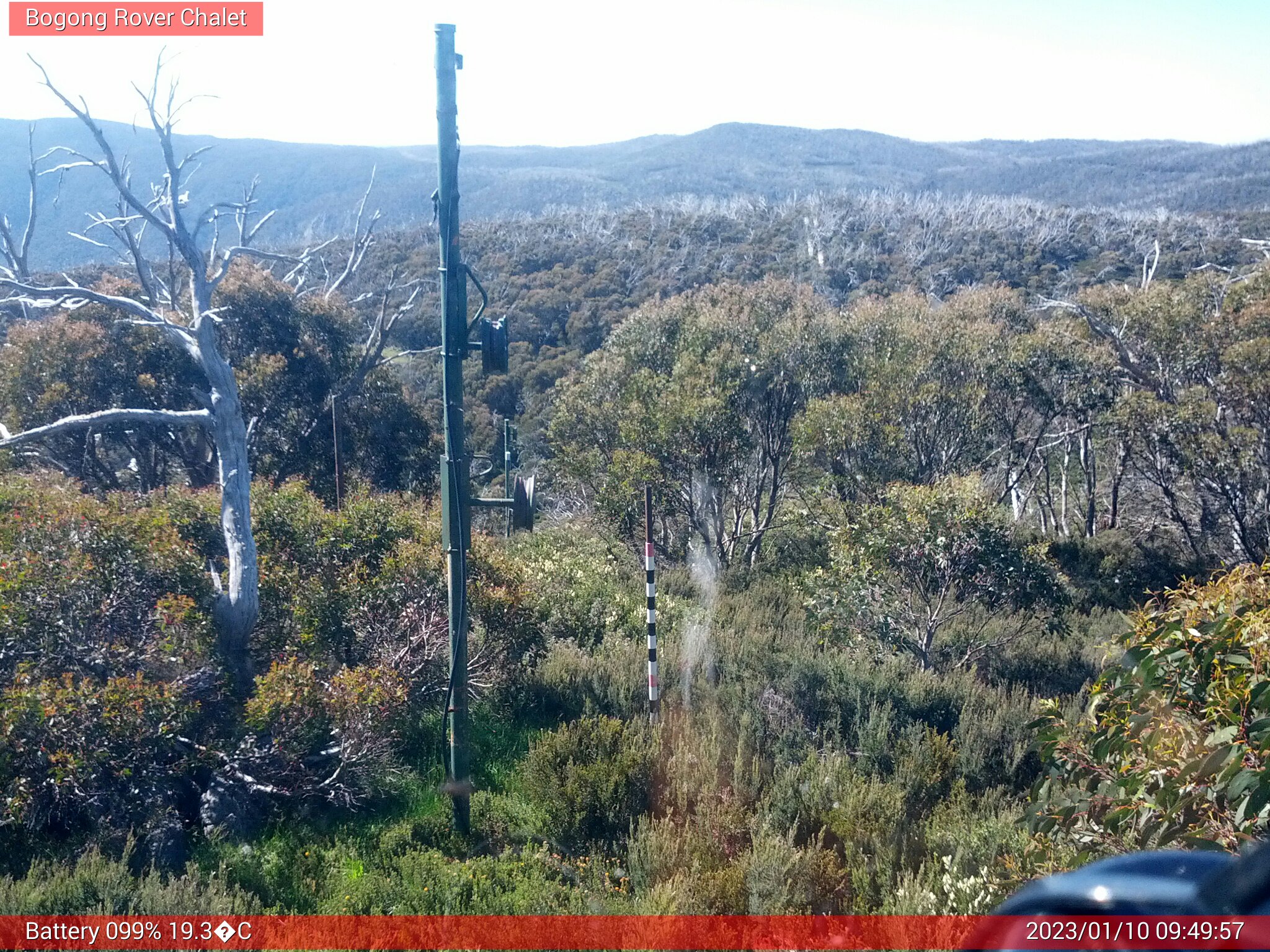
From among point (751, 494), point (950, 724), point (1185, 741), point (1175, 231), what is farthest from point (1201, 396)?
point (1175, 231)

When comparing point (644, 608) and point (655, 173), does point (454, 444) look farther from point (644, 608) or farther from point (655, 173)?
point (655, 173)

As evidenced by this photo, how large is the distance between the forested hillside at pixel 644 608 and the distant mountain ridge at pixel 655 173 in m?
20.5

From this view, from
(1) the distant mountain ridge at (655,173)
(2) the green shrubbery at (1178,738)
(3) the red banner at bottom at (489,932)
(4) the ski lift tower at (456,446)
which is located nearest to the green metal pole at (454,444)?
(4) the ski lift tower at (456,446)

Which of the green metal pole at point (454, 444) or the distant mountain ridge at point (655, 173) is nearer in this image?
the green metal pole at point (454, 444)

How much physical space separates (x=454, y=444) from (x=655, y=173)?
65.4 m

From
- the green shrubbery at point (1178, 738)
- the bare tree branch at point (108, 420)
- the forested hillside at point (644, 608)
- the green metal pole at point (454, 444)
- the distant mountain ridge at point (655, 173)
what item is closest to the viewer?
the green shrubbery at point (1178, 738)

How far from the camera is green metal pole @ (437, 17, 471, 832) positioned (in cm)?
486

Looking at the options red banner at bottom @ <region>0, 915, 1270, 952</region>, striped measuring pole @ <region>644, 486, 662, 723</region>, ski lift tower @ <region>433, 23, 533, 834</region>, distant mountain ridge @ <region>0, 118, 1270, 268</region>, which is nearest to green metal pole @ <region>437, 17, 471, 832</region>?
ski lift tower @ <region>433, 23, 533, 834</region>

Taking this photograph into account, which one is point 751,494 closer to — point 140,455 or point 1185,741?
point 140,455

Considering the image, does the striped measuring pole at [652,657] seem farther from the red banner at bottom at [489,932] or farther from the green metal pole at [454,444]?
the red banner at bottom at [489,932]

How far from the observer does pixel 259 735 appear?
5.04 meters

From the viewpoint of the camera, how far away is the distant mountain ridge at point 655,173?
124 ft

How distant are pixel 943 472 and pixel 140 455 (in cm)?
1118

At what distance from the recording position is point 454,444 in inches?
196
